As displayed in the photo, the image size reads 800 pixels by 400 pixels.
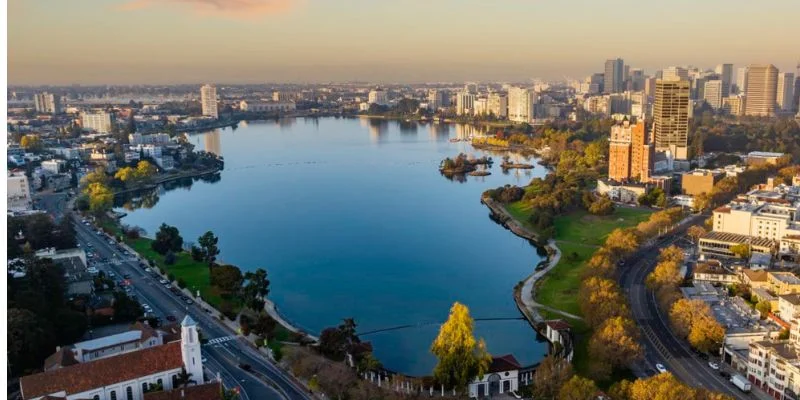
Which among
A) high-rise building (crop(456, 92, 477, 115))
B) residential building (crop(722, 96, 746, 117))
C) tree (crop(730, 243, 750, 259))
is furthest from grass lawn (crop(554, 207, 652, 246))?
high-rise building (crop(456, 92, 477, 115))

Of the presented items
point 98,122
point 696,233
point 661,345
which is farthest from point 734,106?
point 661,345

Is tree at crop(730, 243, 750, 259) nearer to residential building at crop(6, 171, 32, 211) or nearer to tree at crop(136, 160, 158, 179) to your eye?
residential building at crop(6, 171, 32, 211)

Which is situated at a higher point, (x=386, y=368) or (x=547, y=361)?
(x=547, y=361)

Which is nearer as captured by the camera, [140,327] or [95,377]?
[95,377]

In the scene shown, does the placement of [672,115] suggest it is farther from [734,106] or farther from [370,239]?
[734,106]

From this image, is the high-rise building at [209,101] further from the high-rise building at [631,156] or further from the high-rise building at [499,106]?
the high-rise building at [631,156]

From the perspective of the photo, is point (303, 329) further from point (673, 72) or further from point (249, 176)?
point (673, 72)

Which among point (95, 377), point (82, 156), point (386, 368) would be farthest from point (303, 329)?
point (82, 156)

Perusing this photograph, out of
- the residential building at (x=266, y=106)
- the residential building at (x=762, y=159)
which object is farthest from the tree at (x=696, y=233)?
the residential building at (x=266, y=106)
